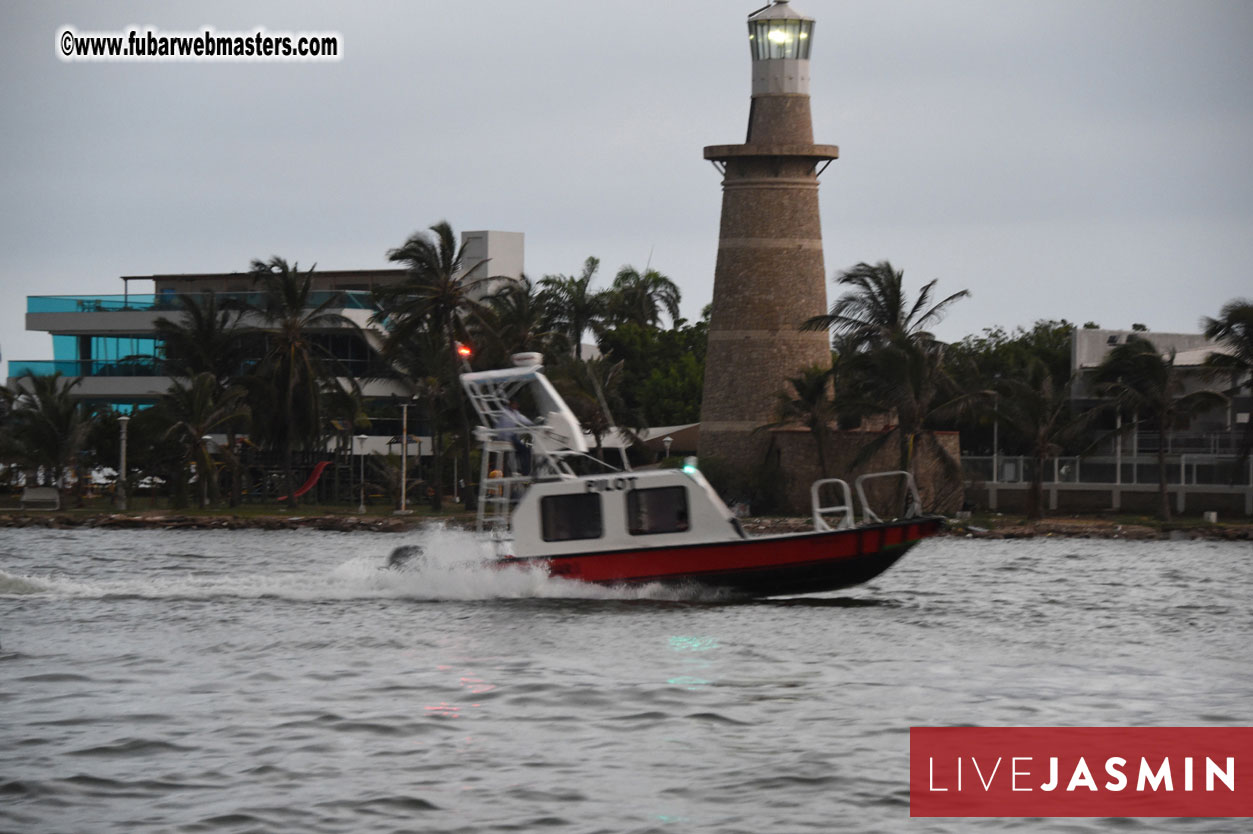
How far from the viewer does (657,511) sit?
25109mm

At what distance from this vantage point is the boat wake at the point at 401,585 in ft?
83.7

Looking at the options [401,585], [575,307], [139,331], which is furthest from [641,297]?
[401,585]

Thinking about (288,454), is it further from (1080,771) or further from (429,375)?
(1080,771)

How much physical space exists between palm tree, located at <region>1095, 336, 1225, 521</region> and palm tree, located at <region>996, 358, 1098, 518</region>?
136 centimetres

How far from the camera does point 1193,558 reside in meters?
41.1

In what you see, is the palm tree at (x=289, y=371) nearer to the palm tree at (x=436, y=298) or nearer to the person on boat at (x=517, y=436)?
the palm tree at (x=436, y=298)

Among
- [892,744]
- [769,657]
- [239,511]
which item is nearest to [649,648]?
[769,657]

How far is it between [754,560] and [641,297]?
206 ft

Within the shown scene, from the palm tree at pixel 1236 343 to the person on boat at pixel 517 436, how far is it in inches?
1210

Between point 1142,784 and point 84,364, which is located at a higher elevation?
point 84,364

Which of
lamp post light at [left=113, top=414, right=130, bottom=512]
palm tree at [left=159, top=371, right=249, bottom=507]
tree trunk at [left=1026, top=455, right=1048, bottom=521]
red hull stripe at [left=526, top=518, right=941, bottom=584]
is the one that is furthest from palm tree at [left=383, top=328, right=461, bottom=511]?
red hull stripe at [left=526, top=518, right=941, bottom=584]

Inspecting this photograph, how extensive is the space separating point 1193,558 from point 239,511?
32705mm

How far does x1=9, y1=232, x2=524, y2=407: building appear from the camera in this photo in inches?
3014

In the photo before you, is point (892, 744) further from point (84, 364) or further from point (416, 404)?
point (84, 364)
